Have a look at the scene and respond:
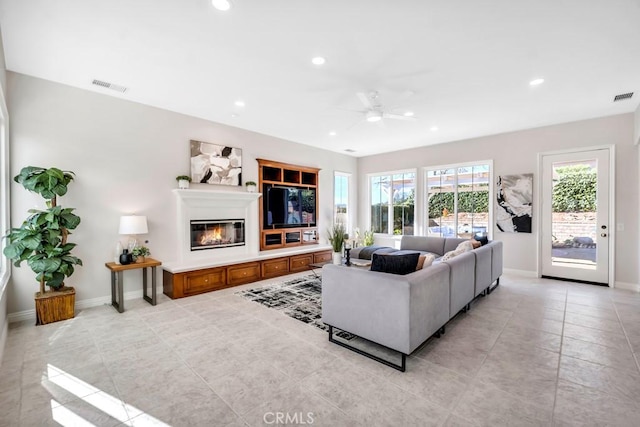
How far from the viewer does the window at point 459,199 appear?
632 cm

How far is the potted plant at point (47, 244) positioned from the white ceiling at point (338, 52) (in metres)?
1.34

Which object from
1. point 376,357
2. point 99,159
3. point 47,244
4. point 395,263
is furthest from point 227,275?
point 395,263

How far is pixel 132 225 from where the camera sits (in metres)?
4.00

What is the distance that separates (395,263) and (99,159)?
165 inches

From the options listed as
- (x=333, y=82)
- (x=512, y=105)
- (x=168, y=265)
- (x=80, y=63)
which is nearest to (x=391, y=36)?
(x=333, y=82)

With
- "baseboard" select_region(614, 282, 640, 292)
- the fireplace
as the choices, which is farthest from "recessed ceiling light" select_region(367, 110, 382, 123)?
"baseboard" select_region(614, 282, 640, 292)

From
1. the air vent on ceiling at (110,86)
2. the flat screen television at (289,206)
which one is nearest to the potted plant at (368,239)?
the flat screen television at (289,206)

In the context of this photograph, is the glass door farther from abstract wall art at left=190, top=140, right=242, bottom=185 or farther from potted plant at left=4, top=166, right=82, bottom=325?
potted plant at left=4, top=166, right=82, bottom=325

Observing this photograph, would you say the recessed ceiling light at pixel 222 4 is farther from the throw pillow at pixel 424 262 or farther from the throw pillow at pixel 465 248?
the throw pillow at pixel 465 248

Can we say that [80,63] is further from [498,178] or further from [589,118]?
[589,118]

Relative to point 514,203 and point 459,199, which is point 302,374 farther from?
point 459,199

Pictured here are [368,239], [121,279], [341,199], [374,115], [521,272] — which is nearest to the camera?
[121,279]

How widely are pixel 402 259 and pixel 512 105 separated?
11.5 feet

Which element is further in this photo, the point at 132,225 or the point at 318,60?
the point at 132,225
